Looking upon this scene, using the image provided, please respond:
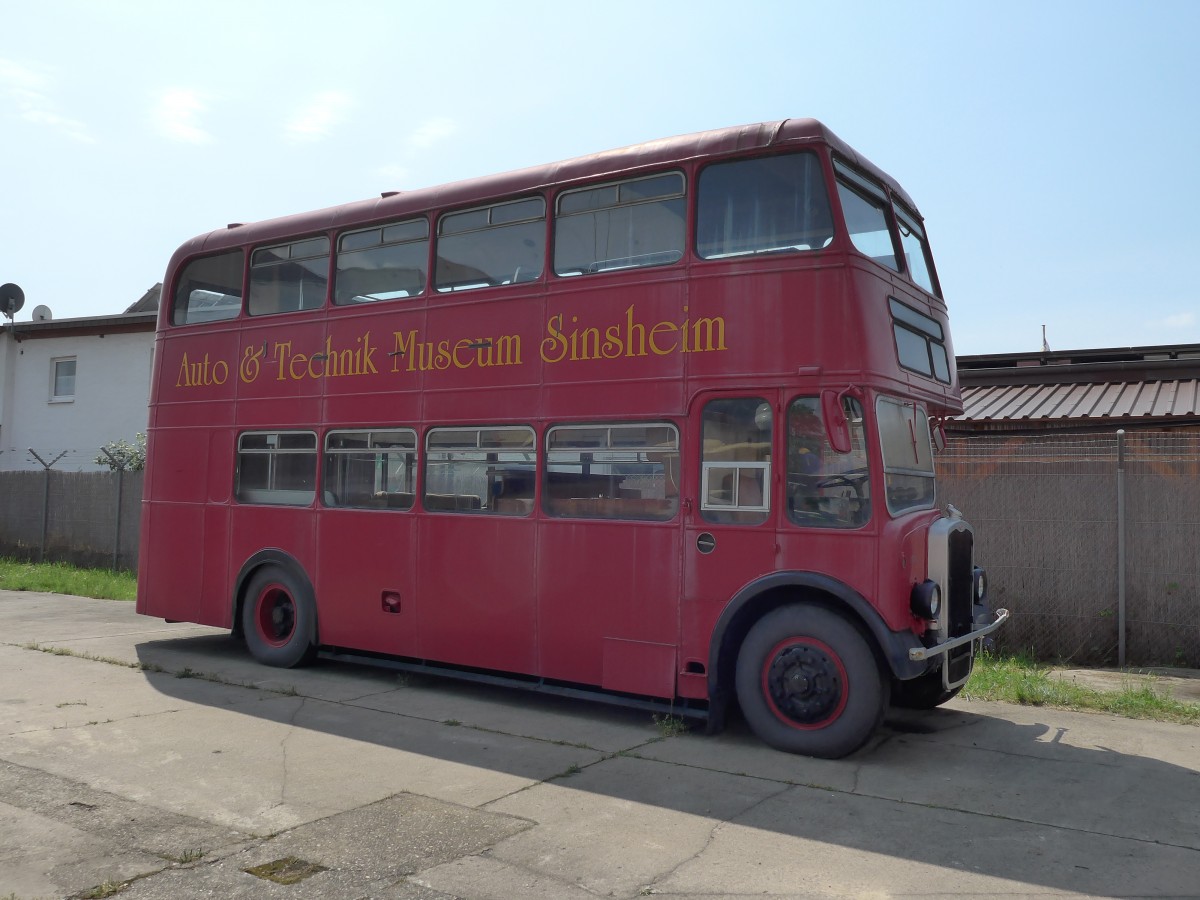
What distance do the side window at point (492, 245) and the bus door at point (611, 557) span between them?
1417 mm

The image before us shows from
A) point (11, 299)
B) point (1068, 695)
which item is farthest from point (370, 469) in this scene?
point (11, 299)

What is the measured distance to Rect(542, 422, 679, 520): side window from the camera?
7.25m

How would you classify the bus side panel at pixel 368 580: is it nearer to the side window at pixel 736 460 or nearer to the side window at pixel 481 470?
the side window at pixel 481 470

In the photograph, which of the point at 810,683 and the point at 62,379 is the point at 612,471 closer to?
the point at 810,683

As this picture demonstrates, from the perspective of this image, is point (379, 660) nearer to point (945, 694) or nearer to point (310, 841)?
point (310, 841)

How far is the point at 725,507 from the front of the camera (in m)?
6.95

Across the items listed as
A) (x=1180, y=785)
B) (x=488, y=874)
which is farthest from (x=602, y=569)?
(x=1180, y=785)

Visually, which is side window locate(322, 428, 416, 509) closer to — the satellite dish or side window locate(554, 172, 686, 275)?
side window locate(554, 172, 686, 275)

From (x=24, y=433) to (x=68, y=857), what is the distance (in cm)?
2369

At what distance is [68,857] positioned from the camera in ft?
15.4

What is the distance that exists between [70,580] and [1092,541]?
48.7 ft

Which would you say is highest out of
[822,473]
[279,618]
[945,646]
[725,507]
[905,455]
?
[905,455]

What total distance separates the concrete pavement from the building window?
18.4 metres

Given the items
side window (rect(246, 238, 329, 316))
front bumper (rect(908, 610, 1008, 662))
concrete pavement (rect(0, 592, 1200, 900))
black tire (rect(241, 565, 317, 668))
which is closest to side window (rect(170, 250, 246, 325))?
side window (rect(246, 238, 329, 316))
